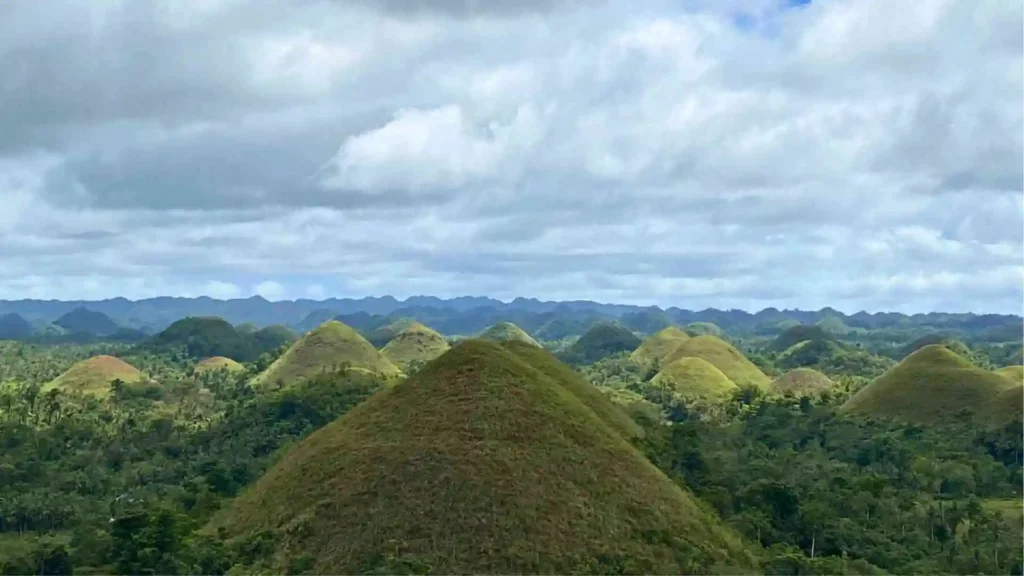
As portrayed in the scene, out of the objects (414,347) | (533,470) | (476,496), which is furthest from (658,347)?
(476,496)

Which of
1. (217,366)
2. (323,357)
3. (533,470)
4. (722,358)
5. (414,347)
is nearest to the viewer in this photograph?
(533,470)

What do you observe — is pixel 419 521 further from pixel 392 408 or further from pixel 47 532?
pixel 47 532

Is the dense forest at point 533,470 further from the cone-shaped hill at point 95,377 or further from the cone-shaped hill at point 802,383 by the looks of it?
the cone-shaped hill at point 802,383

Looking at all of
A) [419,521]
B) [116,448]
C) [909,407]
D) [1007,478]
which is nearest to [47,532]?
[116,448]

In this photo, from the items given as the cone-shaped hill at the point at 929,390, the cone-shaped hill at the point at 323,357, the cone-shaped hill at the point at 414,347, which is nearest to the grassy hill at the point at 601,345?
the cone-shaped hill at the point at 414,347

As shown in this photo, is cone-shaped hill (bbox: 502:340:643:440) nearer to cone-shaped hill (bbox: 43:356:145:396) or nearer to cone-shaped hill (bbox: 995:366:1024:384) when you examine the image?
cone-shaped hill (bbox: 995:366:1024:384)

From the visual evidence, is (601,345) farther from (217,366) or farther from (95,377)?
(95,377)

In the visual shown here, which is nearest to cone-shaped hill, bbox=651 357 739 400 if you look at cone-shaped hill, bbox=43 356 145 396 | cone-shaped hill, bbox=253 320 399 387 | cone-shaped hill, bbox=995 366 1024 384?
cone-shaped hill, bbox=995 366 1024 384
